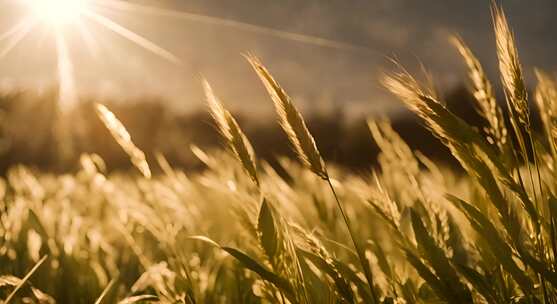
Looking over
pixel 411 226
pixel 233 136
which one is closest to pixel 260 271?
pixel 233 136

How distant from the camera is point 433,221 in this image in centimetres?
81

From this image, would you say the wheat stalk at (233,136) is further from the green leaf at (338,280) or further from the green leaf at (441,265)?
the green leaf at (441,265)

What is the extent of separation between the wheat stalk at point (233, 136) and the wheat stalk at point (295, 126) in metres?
0.06

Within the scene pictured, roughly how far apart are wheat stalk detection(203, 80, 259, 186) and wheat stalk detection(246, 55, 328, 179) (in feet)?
0.19

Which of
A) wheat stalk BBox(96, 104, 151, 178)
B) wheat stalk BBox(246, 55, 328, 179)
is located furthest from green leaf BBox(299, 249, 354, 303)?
wheat stalk BBox(96, 104, 151, 178)

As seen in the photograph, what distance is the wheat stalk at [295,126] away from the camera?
63cm

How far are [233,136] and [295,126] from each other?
0.08m

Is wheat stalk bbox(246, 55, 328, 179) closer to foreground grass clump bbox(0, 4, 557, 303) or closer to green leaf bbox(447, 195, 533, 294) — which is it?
foreground grass clump bbox(0, 4, 557, 303)

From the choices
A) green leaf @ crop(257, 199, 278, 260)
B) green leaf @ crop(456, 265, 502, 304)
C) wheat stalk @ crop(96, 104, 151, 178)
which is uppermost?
wheat stalk @ crop(96, 104, 151, 178)

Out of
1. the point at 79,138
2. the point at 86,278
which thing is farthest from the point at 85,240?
the point at 79,138

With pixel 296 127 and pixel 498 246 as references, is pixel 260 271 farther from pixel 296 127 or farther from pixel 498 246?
pixel 498 246

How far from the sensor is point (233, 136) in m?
0.64

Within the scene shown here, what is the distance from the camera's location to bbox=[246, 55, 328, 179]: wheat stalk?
629 mm

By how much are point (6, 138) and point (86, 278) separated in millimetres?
9396
